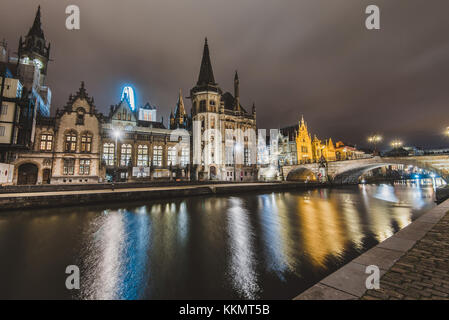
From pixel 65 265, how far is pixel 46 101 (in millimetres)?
53962

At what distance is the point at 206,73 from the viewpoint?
43.2m

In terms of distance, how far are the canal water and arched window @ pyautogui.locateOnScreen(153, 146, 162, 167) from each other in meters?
27.9

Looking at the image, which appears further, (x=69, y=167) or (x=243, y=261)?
(x=69, y=167)

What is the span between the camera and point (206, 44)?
149 feet

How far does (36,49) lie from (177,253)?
204 ft

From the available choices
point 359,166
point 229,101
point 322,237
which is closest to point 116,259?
point 322,237

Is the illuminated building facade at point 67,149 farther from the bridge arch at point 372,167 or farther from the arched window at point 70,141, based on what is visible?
the bridge arch at point 372,167

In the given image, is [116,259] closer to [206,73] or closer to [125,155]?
[125,155]

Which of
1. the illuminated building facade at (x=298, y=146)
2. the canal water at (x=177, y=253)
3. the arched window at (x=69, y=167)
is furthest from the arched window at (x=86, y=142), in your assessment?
the illuminated building facade at (x=298, y=146)

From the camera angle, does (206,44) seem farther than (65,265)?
Yes

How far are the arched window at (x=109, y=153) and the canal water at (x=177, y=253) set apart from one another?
25394 millimetres

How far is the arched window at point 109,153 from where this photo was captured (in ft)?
112
